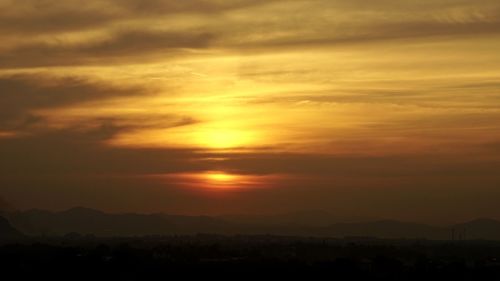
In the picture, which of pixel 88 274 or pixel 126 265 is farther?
pixel 126 265

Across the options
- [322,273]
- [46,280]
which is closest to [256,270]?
[322,273]

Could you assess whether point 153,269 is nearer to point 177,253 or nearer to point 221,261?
point 221,261

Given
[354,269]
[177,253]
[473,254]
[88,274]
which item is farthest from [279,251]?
[88,274]

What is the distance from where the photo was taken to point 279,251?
13850 centimetres

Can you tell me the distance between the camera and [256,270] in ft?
318

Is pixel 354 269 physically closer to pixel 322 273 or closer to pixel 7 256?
pixel 322 273

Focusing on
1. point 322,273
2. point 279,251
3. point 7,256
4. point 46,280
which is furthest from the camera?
point 279,251

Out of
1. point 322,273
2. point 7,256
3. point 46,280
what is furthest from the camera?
point 7,256

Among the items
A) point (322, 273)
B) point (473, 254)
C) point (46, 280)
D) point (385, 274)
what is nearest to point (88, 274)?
point (46, 280)

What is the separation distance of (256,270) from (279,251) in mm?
41923

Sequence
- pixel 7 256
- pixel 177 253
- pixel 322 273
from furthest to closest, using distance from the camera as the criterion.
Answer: pixel 177 253 → pixel 7 256 → pixel 322 273

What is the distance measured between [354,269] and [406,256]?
32.3 m

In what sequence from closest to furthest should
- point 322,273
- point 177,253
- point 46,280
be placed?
1. point 46,280
2. point 322,273
3. point 177,253

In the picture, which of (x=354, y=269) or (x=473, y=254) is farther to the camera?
(x=473, y=254)
